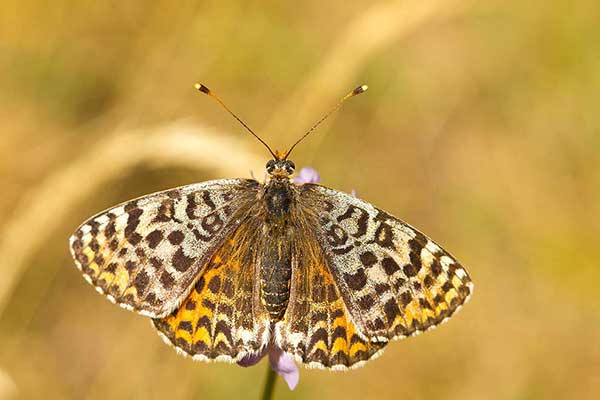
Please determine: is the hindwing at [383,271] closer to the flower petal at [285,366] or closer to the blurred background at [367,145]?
the flower petal at [285,366]

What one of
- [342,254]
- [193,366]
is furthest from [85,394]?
[342,254]

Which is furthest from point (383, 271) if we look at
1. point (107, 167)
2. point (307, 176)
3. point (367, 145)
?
point (367, 145)

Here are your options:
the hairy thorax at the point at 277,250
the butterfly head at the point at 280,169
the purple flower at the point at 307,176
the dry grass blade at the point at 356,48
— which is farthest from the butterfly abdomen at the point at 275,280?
the dry grass blade at the point at 356,48

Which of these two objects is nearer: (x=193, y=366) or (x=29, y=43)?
(x=193, y=366)

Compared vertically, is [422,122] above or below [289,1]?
below

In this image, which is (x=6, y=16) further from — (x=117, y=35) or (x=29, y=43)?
(x=117, y=35)

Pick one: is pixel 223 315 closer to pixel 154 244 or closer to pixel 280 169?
pixel 154 244
